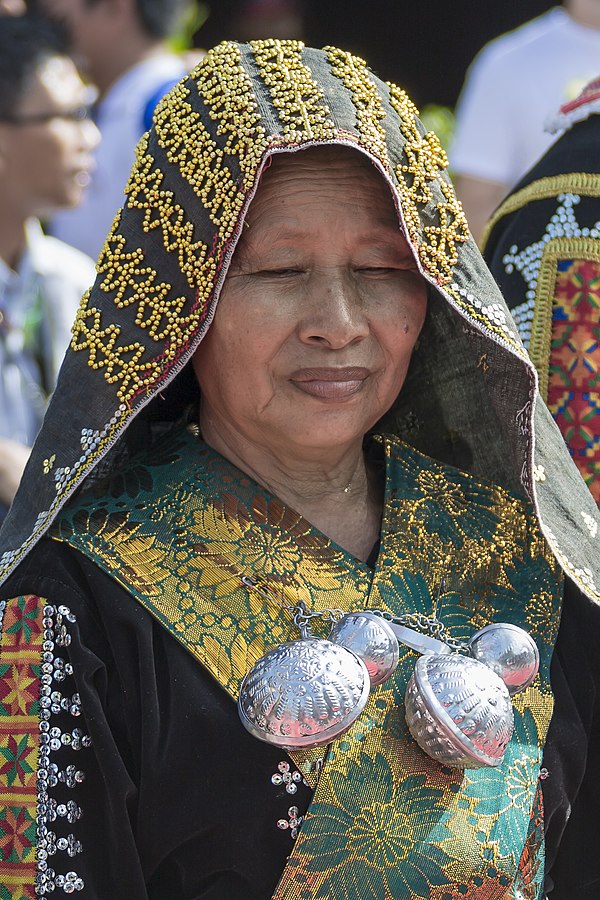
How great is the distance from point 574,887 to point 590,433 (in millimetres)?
909

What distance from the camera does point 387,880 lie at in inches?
86.3

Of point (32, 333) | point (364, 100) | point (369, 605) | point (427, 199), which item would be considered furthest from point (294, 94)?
point (32, 333)

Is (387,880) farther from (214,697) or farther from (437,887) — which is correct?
(214,697)

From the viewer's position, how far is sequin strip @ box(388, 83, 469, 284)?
235cm

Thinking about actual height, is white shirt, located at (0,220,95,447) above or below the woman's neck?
below

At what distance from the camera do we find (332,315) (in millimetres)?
2301

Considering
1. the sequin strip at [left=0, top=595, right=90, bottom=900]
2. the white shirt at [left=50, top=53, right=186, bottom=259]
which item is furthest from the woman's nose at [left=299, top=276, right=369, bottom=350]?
the white shirt at [left=50, top=53, right=186, bottom=259]

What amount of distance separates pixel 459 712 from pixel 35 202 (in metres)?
3.15

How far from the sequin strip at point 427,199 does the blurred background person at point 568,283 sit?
55 cm

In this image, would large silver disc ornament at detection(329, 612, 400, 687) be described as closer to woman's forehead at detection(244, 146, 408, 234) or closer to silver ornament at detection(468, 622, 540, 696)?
silver ornament at detection(468, 622, 540, 696)

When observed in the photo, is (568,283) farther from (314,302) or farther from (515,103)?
(515,103)

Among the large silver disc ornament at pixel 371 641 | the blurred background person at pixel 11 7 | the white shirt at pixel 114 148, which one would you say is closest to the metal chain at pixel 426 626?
the large silver disc ornament at pixel 371 641

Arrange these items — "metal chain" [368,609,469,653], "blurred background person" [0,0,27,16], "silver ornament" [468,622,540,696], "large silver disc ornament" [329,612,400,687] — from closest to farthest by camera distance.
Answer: "large silver disc ornament" [329,612,400,687], "silver ornament" [468,622,540,696], "metal chain" [368,609,469,653], "blurred background person" [0,0,27,16]

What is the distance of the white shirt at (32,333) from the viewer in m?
4.33
